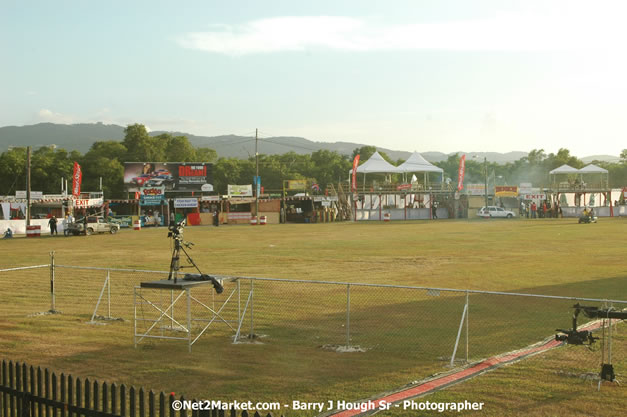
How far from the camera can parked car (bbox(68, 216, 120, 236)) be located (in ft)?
167

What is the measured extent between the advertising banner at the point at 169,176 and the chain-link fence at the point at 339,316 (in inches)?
2738

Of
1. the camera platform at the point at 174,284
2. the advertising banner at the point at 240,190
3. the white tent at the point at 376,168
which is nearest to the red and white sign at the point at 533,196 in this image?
the white tent at the point at 376,168

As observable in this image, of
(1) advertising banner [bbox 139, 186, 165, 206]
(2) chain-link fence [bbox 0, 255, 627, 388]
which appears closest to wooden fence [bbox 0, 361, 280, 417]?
(2) chain-link fence [bbox 0, 255, 627, 388]

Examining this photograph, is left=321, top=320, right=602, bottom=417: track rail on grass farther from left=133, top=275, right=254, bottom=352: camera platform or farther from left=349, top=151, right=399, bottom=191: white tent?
left=349, top=151, right=399, bottom=191: white tent

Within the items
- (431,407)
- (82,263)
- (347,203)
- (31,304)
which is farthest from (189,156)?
(431,407)

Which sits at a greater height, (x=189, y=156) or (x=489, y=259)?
(x=189, y=156)

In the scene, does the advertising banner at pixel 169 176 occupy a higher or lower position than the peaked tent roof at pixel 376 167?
lower

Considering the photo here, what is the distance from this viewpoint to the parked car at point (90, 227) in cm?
5088

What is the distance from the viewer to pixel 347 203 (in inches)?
3307

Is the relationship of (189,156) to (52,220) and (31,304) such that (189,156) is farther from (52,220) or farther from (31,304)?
(31,304)

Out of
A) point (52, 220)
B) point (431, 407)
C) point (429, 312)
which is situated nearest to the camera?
point (431, 407)

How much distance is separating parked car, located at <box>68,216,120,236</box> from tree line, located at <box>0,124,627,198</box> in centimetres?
5064

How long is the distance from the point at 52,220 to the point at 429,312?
44158 mm

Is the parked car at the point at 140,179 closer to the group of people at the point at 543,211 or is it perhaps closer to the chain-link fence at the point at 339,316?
the group of people at the point at 543,211
